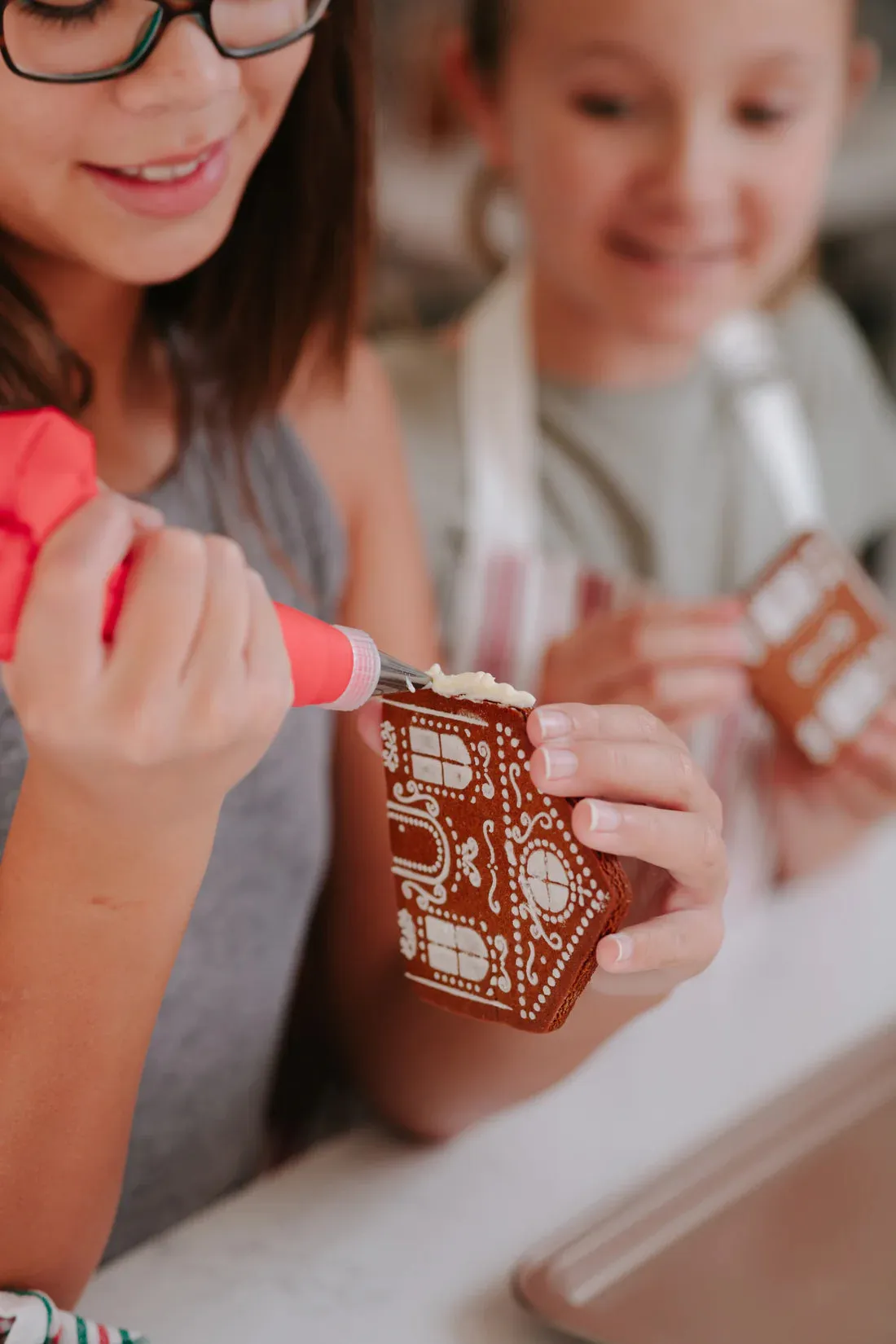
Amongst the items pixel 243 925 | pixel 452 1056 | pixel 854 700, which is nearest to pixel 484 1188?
pixel 452 1056

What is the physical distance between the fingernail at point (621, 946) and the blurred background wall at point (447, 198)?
0.51m

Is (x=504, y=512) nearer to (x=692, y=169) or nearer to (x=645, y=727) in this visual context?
(x=692, y=169)

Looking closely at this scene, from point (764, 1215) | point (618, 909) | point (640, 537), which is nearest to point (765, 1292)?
point (764, 1215)

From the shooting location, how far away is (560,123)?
0.86m

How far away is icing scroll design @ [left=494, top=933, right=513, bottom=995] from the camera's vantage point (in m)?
0.43

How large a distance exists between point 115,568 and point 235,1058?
1.31ft

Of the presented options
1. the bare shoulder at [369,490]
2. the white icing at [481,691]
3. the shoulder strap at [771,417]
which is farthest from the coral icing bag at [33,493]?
the shoulder strap at [771,417]

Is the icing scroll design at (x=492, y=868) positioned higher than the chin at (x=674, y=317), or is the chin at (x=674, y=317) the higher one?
the chin at (x=674, y=317)

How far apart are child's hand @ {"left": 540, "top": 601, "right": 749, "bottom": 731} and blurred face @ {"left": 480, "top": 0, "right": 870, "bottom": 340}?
275 millimetres

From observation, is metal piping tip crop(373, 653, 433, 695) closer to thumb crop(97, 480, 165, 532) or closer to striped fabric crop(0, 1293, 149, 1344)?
thumb crop(97, 480, 165, 532)

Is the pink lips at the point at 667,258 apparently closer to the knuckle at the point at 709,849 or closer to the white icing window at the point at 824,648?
the white icing window at the point at 824,648

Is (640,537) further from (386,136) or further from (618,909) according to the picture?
(618,909)

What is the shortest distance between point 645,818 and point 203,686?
0.15 m

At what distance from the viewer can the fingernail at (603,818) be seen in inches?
15.7
